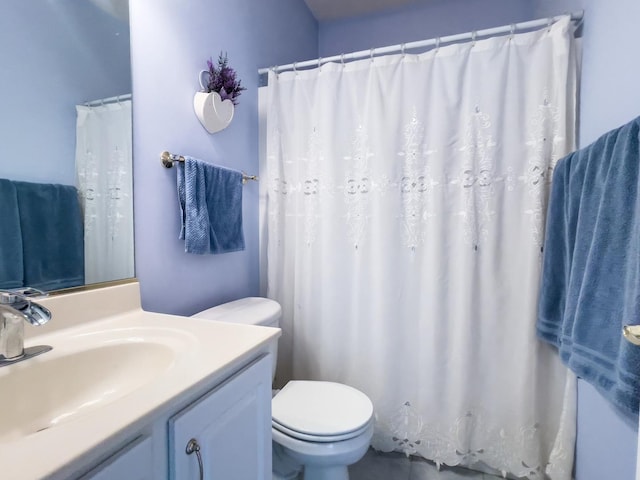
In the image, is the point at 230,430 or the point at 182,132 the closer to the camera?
the point at 230,430

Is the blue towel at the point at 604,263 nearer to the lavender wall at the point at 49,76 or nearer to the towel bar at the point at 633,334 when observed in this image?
the towel bar at the point at 633,334

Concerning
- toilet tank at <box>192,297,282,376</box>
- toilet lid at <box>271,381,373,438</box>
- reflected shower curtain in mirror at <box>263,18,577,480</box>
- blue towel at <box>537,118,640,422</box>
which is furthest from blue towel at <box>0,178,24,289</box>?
blue towel at <box>537,118,640,422</box>

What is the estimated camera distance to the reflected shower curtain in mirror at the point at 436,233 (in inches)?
51.6

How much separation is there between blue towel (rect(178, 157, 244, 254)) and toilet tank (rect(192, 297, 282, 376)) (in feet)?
0.83

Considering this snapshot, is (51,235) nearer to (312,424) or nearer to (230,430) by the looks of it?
(230,430)

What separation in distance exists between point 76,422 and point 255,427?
45cm

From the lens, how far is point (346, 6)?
7.21 feet

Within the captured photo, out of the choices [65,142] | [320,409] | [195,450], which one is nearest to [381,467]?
[320,409]

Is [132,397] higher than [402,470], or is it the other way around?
[132,397]

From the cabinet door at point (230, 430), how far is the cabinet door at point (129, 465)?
0.05 metres

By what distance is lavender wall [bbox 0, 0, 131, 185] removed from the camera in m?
0.78

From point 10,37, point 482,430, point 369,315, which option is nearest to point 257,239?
point 369,315

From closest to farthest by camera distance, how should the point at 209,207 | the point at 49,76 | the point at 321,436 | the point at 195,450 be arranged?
the point at 195,450
the point at 49,76
the point at 321,436
the point at 209,207

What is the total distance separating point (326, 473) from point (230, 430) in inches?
26.5
